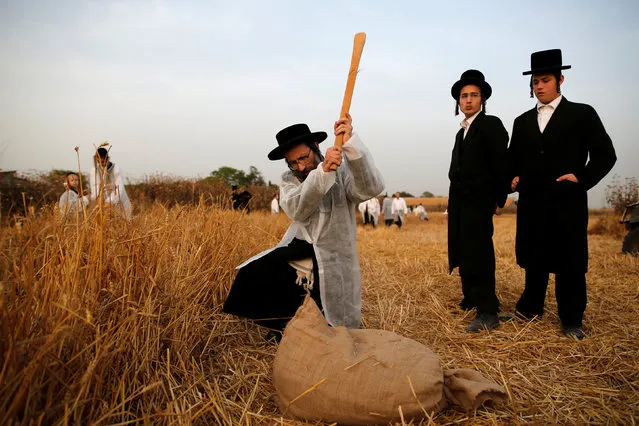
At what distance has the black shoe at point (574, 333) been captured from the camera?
9.70ft

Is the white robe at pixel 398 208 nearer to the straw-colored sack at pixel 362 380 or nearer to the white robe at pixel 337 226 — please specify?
the white robe at pixel 337 226

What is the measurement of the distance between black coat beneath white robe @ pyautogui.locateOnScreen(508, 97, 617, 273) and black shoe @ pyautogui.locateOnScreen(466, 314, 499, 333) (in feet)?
1.60

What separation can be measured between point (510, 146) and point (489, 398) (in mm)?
2115

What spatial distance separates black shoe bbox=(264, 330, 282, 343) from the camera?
9.27 feet

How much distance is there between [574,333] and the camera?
298 centimetres

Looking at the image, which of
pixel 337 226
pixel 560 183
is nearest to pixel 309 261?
pixel 337 226

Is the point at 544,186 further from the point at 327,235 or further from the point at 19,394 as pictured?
the point at 19,394

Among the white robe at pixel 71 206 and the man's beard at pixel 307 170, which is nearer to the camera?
the white robe at pixel 71 206

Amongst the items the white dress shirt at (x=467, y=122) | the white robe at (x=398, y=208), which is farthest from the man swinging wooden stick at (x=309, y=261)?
the white robe at (x=398, y=208)

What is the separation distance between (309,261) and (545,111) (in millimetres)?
2065

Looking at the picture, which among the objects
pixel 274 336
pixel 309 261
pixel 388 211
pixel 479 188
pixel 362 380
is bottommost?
pixel 388 211

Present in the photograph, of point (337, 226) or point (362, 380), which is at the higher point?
point (337, 226)

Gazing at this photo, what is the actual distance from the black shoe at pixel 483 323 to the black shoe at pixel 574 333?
1.46 feet

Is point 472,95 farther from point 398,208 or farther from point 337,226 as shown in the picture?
point 398,208
